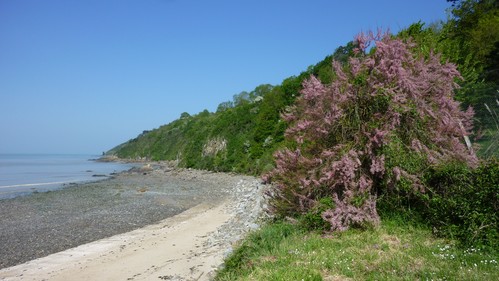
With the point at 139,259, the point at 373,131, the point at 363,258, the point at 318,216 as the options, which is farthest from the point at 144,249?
the point at 373,131

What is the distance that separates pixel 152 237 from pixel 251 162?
27653mm

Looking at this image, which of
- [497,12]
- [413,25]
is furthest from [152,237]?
[497,12]

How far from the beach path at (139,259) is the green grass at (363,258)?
4.38 feet

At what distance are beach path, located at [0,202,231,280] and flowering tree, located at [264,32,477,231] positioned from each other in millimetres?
3163

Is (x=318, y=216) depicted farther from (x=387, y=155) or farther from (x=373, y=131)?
(x=373, y=131)

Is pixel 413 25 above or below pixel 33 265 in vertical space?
above

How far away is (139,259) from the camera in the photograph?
34.4 ft

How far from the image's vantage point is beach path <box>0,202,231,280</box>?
877 centimetres

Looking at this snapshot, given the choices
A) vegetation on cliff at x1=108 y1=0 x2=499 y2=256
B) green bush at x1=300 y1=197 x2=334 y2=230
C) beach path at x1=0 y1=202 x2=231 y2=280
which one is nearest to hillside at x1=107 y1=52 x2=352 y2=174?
beach path at x1=0 y1=202 x2=231 y2=280

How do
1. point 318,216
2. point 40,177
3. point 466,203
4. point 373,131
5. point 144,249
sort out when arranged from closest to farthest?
point 466,203 → point 318,216 → point 373,131 → point 144,249 → point 40,177

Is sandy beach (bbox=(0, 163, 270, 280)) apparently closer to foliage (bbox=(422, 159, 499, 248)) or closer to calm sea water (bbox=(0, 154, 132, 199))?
foliage (bbox=(422, 159, 499, 248))

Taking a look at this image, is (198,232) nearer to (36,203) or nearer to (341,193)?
(341,193)

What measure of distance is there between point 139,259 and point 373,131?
24.1 feet

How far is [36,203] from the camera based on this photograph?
23531mm
